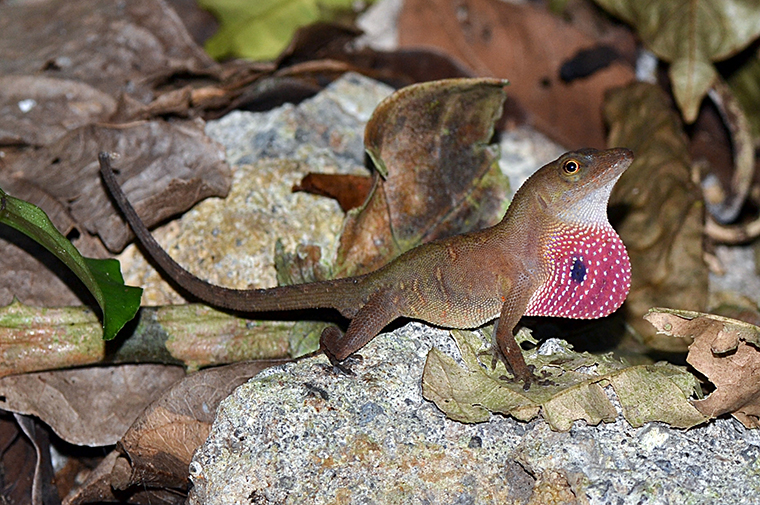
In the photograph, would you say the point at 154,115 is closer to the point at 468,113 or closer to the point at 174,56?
the point at 174,56

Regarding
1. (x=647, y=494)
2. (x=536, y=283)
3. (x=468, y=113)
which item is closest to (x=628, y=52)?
(x=468, y=113)

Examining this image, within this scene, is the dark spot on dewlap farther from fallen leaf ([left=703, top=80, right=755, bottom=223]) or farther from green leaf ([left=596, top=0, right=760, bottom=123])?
fallen leaf ([left=703, top=80, right=755, bottom=223])

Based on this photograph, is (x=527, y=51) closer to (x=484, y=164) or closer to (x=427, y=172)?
(x=484, y=164)

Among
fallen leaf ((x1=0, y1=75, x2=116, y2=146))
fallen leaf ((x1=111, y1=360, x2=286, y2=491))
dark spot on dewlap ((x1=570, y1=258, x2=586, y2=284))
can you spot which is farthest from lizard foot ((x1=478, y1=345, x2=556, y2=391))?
fallen leaf ((x1=0, y1=75, x2=116, y2=146))

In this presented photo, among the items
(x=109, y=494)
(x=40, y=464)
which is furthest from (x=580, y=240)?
(x=40, y=464)

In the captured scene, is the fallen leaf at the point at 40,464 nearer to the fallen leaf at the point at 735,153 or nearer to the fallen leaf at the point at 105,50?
the fallen leaf at the point at 105,50

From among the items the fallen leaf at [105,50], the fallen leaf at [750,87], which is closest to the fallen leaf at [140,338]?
the fallen leaf at [105,50]

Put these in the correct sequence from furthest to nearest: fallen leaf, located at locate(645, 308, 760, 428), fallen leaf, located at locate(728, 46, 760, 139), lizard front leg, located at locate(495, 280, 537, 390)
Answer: fallen leaf, located at locate(728, 46, 760, 139) < lizard front leg, located at locate(495, 280, 537, 390) < fallen leaf, located at locate(645, 308, 760, 428)
